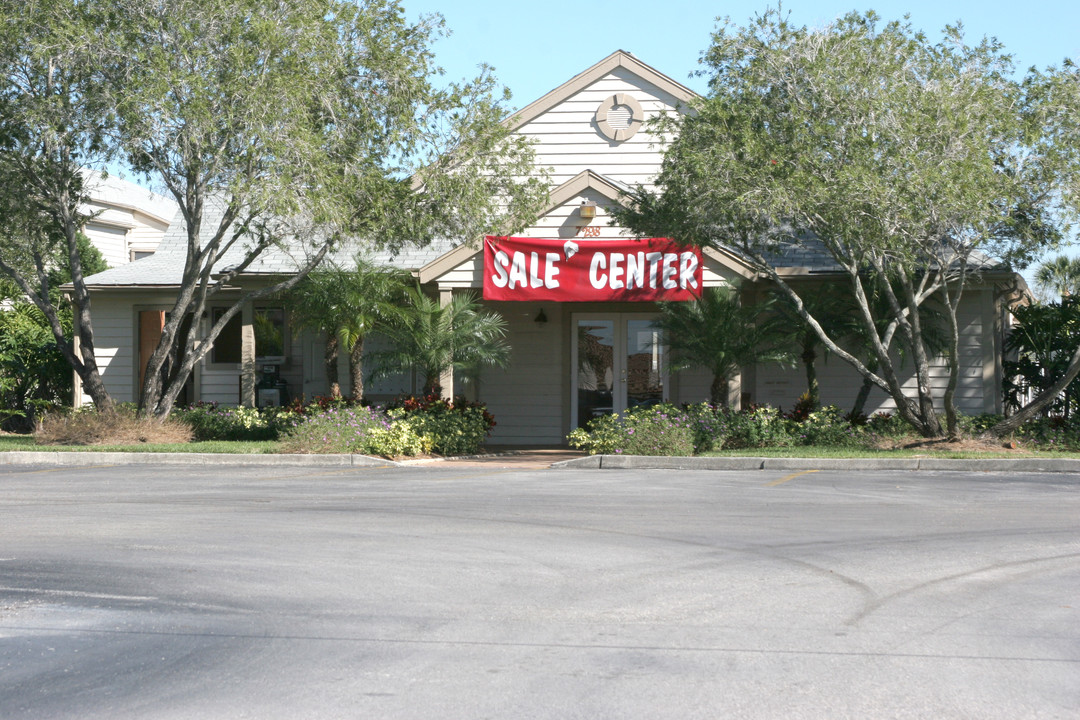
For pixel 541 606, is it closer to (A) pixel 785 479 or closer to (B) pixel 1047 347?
(A) pixel 785 479

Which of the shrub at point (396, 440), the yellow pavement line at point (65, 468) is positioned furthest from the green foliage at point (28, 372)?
the shrub at point (396, 440)

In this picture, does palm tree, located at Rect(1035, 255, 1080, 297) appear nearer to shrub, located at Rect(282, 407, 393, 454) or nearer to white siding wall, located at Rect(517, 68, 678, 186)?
white siding wall, located at Rect(517, 68, 678, 186)

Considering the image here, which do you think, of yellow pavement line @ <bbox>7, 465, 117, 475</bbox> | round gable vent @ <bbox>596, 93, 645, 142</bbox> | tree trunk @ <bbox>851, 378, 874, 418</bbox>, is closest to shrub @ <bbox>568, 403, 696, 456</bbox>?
tree trunk @ <bbox>851, 378, 874, 418</bbox>

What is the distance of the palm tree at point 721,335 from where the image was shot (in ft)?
56.7

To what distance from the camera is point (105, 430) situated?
17.2 metres

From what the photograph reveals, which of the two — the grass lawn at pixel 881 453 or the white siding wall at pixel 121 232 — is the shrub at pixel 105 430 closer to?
the grass lawn at pixel 881 453

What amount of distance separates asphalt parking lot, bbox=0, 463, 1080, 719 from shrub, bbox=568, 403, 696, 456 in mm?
4563

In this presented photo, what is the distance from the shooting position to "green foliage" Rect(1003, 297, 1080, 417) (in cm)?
1838

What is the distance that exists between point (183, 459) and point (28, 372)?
778cm

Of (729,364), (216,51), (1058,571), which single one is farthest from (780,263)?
(1058,571)

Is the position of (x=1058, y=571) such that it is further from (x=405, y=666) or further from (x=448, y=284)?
(x=448, y=284)

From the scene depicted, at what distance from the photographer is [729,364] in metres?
17.5

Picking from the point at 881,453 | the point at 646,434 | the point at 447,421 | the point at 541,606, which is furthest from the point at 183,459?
the point at 541,606

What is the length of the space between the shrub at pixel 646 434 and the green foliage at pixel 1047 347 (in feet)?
21.5
